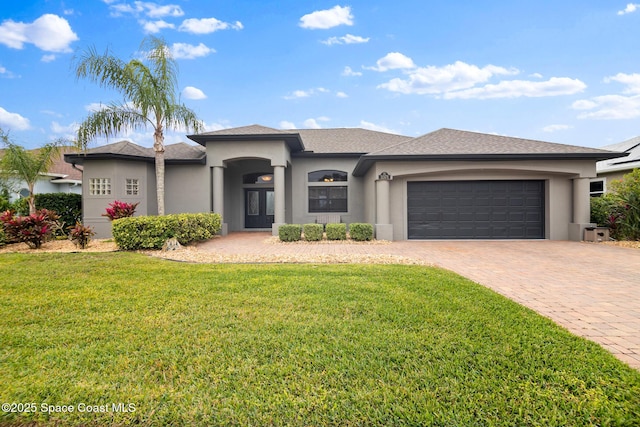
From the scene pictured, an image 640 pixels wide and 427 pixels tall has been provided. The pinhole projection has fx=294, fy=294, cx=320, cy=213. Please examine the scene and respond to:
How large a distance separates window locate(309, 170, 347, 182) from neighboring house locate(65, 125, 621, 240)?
0.18 ft

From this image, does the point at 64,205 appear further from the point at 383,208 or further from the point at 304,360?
the point at 304,360

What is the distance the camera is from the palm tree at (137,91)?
1080 centimetres

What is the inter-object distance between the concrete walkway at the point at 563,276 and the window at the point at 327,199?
5.37 metres

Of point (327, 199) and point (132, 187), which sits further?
point (327, 199)

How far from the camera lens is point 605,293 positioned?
4871 millimetres

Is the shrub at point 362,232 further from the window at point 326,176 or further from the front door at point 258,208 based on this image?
the front door at point 258,208

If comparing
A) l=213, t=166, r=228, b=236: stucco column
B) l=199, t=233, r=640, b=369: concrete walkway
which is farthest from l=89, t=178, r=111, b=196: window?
l=199, t=233, r=640, b=369: concrete walkway

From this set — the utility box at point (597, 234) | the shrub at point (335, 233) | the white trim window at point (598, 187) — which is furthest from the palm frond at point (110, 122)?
the white trim window at point (598, 187)

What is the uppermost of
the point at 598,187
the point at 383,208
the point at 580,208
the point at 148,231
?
the point at 598,187

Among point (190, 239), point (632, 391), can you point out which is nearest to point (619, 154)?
point (632, 391)

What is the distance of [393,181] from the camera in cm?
1272

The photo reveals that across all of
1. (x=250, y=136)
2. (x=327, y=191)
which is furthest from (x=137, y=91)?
(x=327, y=191)

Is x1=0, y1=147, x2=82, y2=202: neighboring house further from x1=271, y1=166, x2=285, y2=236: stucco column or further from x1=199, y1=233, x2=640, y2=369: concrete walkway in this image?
x1=199, y1=233, x2=640, y2=369: concrete walkway

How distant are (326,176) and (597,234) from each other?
11865 millimetres
